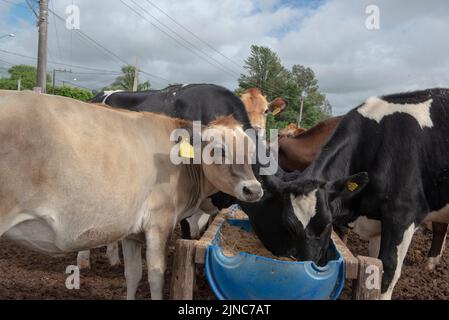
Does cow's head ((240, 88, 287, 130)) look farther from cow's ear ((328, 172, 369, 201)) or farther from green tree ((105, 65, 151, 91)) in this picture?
green tree ((105, 65, 151, 91))

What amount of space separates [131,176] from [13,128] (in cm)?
95

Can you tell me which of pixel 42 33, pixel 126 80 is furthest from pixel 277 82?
pixel 42 33

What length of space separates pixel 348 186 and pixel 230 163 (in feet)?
3.93

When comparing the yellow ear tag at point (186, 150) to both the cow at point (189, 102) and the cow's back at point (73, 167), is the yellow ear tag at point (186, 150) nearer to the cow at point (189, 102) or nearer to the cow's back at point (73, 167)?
the cow's back at point (73, 167)

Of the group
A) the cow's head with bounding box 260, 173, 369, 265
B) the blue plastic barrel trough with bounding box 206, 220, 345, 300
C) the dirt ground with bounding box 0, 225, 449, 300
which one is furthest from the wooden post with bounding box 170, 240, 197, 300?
the dirt ground with bounding box 0, 225, 449, 300

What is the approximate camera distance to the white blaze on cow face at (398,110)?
455 centimetres

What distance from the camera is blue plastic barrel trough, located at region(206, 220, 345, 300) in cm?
309

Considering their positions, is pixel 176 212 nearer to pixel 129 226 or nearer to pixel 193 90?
pixel 129 226

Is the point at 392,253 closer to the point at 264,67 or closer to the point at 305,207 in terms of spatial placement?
the point at 305,207

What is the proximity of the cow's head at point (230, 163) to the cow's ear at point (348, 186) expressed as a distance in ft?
2.55

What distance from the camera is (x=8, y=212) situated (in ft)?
9.68

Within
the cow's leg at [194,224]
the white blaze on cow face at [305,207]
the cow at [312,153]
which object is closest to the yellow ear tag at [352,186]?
the white blaze on cow face at [305,207]

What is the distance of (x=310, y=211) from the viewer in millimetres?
3838

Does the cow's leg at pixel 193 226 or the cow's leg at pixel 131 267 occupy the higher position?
the cow's leg at pixel 193 226
